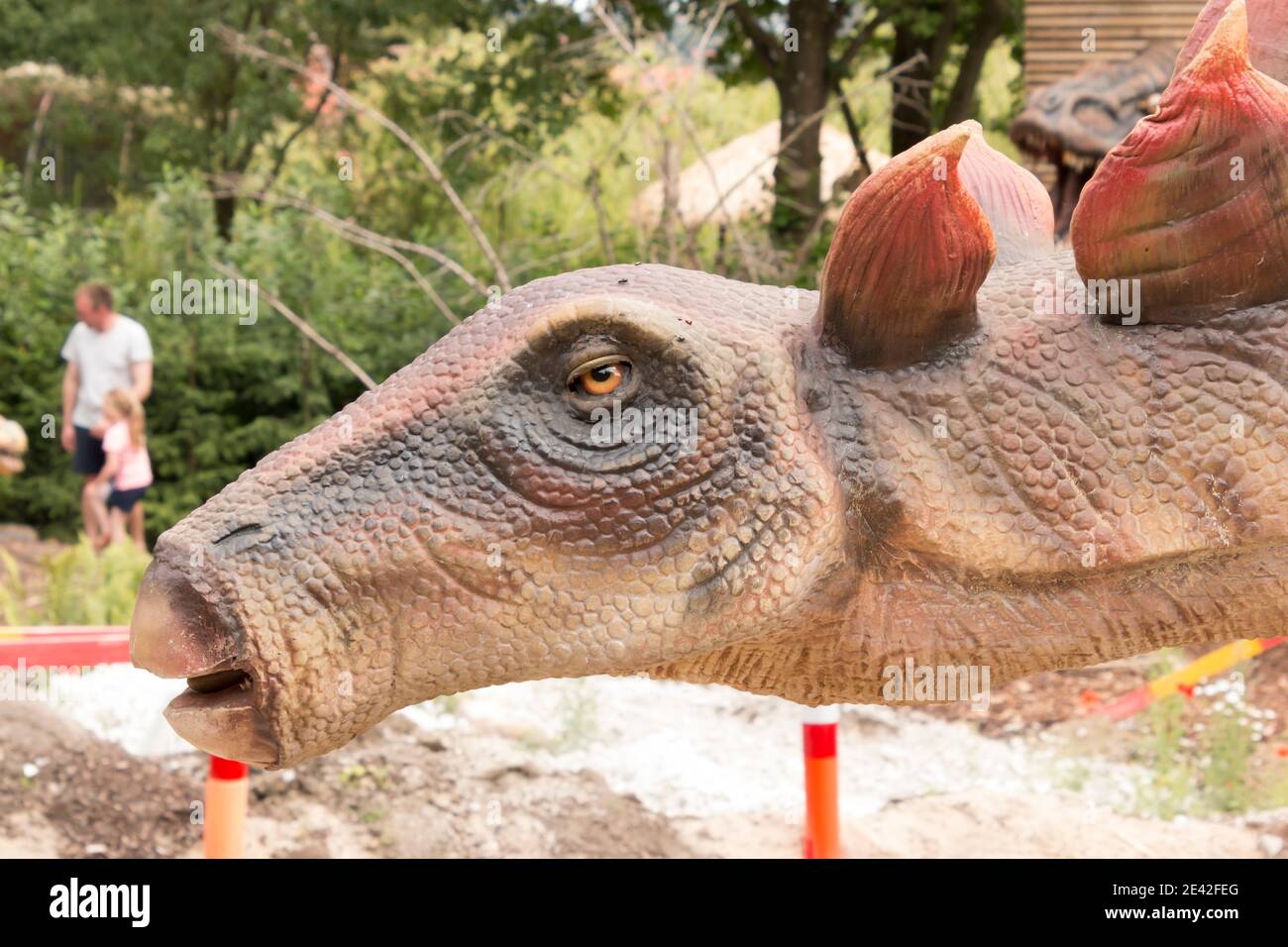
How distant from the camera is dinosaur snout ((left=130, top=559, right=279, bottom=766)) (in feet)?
4.51

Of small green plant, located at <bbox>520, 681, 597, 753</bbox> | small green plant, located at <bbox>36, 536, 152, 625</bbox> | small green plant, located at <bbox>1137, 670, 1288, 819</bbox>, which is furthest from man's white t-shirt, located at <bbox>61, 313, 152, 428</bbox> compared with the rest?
small green plant, located at <bbox>1137, 670, 1288, 819</bbox>

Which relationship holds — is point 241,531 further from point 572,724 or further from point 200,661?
point 572,724

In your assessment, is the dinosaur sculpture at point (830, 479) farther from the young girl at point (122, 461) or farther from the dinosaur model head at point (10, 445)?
the young girl at point (122, 461)

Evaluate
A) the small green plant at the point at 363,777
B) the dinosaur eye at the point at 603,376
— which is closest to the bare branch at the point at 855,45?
the small green plant at the point at 363,777

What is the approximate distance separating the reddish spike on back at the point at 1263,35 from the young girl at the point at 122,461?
23.5 ft

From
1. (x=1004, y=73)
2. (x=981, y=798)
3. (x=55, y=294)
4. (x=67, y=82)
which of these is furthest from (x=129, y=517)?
(x=1004, y=73)

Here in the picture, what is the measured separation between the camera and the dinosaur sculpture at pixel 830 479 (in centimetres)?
141

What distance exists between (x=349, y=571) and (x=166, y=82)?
39.9ft

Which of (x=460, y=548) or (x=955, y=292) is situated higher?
(x=955, y=292)

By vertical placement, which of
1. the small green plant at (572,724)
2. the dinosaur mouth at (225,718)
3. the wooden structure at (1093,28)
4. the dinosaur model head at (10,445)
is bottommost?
the small green plant at (572,724)

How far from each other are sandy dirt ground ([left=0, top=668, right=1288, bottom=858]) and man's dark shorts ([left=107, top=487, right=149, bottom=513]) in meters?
3.01

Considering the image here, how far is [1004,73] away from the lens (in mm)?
14609
